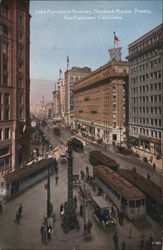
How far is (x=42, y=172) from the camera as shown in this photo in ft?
92.4

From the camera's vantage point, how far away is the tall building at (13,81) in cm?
2947

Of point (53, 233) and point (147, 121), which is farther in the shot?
point (147, 121)

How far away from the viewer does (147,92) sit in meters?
44.9

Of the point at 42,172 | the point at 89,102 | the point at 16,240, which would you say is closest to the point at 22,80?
the point at 42,172

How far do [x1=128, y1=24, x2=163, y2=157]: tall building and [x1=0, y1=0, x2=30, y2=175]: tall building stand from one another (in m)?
24.3

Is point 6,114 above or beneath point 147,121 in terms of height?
above

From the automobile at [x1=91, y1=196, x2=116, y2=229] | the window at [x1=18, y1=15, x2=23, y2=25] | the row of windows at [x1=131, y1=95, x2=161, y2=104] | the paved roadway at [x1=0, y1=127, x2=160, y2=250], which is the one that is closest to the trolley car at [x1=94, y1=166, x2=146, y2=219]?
the paved roadway at [x1=0, y1=127, x2=160, y2=250]

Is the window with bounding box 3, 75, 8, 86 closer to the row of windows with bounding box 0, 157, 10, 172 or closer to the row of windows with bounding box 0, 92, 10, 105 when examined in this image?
the row of windows with bounding box 0, 92, 10, 105

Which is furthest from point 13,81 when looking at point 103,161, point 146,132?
point 146,132

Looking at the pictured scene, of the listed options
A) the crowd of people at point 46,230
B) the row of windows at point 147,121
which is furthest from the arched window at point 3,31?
the row of windows at point 147,121

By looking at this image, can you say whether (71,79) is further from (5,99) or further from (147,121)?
(5,99)

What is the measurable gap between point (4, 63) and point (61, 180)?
17906mm

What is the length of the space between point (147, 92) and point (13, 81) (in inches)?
1082

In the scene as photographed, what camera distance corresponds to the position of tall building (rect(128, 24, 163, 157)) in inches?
1612
